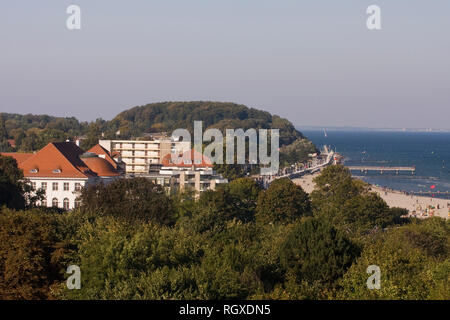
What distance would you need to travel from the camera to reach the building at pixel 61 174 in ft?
180

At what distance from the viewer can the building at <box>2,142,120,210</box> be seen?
54.8m

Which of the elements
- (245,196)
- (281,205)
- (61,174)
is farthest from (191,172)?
(281,205)

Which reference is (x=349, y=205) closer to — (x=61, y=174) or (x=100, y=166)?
(x=100, y=166)

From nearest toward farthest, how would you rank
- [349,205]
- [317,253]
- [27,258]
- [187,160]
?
1. [27,258]
2. [317,253]
3. [349,205]
4. [187,160]

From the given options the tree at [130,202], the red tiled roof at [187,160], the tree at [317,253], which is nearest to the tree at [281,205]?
the tree at [130,202]

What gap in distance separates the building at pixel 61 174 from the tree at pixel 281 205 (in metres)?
13.2

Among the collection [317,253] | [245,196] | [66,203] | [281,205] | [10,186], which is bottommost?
[66,203]

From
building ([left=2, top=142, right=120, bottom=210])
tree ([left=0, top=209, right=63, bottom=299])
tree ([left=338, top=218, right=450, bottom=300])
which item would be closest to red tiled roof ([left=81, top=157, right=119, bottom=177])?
building ([left=2, top=142, right=120, bottom=210])

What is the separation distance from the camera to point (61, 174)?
180 feet

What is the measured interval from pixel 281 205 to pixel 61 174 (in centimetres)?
1799

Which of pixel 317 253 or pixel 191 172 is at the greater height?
pixel 191 172

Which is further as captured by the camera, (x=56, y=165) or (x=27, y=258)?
(x=56, y=165)

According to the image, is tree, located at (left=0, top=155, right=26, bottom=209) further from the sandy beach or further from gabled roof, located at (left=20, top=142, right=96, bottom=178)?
the sandy beach

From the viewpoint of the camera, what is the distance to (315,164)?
141 metres
